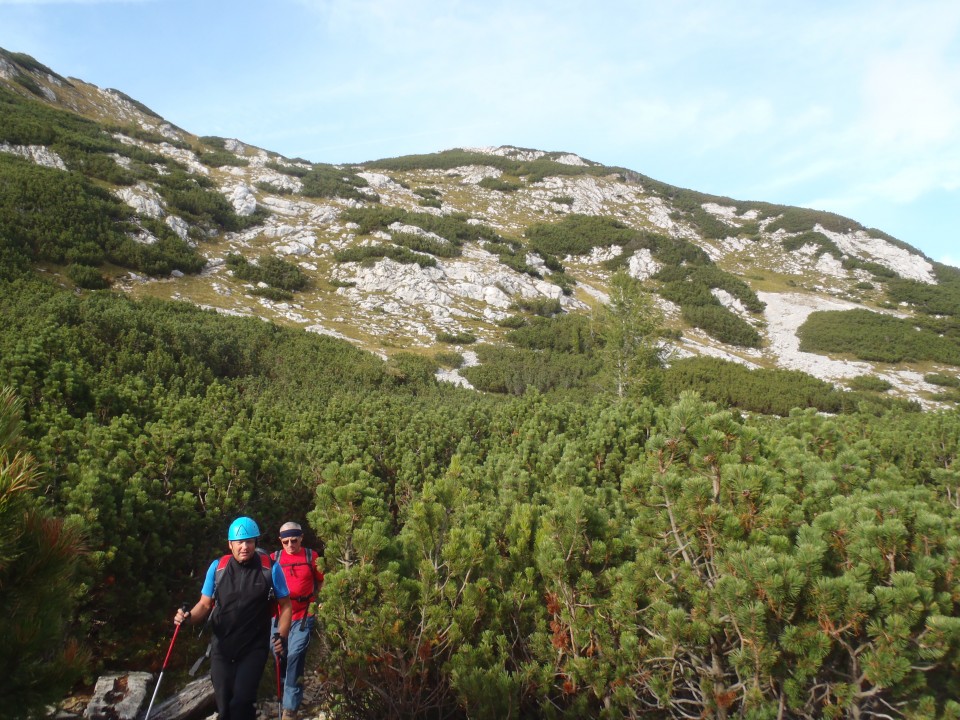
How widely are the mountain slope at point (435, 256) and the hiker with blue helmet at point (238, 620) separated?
63.9 ft

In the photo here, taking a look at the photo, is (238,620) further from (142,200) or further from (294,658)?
(142,200)

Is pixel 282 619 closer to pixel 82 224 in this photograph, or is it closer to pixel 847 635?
pixel 847 635

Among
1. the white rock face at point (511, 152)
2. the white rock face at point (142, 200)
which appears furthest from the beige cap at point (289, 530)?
the white rock face at point (511, 152)

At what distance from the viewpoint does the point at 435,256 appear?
39.7m

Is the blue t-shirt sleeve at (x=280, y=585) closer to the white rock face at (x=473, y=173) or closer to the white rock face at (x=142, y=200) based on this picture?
the white rock face at (x=142, y=200)

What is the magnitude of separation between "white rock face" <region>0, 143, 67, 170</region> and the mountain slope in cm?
14

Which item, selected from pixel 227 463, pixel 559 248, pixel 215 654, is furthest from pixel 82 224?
pixel 559 248

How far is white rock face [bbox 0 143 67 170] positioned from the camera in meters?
29.8

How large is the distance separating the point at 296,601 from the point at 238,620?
691 millimetres

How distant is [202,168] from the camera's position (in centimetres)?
4866

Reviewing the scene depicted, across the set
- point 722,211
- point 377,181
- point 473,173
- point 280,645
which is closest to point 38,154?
point 377,181

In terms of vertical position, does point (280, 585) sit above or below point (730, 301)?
below

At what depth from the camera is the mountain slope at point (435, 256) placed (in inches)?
1142

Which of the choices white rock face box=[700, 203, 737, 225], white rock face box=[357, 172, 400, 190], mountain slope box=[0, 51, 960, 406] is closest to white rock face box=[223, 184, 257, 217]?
mountain slope box=[0, 51, 960, 406]
